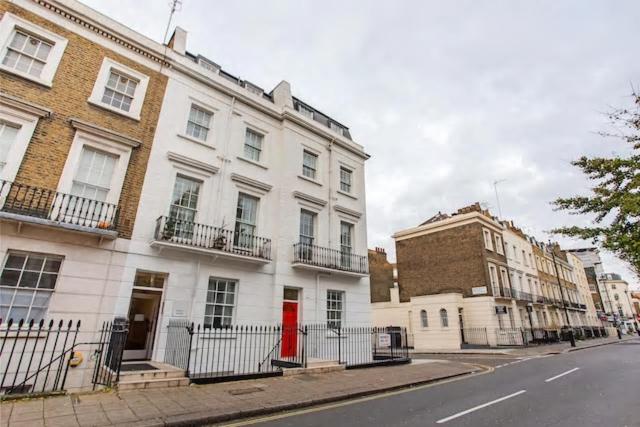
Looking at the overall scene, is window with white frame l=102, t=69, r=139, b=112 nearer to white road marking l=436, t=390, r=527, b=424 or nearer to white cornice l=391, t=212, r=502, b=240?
white road marking l=436, t=390, r=527, b=424

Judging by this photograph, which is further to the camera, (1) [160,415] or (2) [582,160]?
(2) [582,160]

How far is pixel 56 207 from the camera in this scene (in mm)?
8859

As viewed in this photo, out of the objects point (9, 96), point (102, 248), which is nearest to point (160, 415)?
point (102, 248)

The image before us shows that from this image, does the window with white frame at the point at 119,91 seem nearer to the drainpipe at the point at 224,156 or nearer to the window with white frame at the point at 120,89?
the window with white frame at the point at 120,89

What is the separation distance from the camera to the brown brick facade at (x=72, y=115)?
9094mm

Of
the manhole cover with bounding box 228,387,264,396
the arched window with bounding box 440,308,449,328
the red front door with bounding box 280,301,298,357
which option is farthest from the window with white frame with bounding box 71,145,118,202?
the arched window with bounding box 440,308,449,328

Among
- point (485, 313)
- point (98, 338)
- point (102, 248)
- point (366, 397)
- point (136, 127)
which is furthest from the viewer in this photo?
point (485, 313)

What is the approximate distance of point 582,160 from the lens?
928 cm

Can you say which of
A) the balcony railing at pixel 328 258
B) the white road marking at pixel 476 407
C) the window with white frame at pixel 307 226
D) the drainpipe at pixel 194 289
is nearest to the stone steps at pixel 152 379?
the drainpipe at pixel 194 289

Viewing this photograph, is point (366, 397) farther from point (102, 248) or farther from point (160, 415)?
point (102, 248)

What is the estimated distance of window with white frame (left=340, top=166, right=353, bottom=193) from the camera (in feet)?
57.0

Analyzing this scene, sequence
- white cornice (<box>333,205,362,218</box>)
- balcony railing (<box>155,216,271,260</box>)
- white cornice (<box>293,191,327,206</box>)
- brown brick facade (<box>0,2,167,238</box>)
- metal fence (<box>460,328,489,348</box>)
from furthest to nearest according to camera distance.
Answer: metal fence (<box>460,328,489,348</box>) < white cornice (<box>333,205,362,218</box>) < white cornice (<box>293,191,327,206</box>) < balcony railing (<box>155,216,271,260</box>) < brown brick facade (<box>0,2,167,238</box>)

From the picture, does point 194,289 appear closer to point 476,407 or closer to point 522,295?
point 476,407

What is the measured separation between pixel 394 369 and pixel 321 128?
37.6 ft
